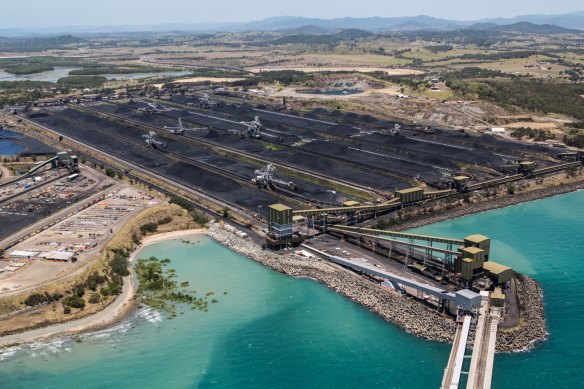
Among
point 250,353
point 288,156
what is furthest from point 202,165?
point 250,353

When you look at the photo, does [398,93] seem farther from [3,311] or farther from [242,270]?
[3,311]

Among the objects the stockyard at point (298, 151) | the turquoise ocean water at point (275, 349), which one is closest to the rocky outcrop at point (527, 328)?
the turquoise ocean water at point (275, 349)

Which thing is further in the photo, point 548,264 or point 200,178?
point 200,178

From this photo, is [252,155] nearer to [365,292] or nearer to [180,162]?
[180,162]

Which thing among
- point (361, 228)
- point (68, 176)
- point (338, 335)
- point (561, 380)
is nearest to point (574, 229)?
point (361, 228)

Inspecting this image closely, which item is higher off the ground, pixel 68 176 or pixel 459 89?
pixel 459 89

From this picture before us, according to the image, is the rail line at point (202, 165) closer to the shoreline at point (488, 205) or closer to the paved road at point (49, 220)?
the shoreline at point (488, 205)
